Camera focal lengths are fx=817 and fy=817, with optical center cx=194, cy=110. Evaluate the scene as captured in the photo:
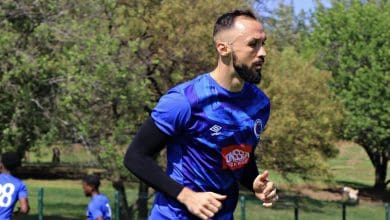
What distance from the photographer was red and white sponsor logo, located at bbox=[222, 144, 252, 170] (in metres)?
3.97

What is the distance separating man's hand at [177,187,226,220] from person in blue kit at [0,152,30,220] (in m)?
6.29

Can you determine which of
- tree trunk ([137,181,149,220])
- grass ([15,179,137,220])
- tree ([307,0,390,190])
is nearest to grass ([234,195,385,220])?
tree trunk ([137,181,149,220])

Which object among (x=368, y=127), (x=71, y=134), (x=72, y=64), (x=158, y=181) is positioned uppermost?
(x=158, y=181)

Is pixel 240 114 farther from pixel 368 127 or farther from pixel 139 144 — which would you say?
pixel 368 127

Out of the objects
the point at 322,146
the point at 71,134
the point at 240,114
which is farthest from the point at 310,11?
Result: the point at 240,114

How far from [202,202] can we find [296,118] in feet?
69.1

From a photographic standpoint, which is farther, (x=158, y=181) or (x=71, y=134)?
(x=71, y=134)

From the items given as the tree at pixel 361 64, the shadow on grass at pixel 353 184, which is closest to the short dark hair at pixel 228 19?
the tree at pixel 361 64

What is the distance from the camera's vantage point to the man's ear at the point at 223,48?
13.0ft

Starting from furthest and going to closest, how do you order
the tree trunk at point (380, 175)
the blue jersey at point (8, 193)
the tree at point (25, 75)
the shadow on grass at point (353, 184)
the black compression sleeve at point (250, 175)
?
the shadow on grass at point (353, 184)
the tree trunk at point (380, 175)
the tree at point (25, 75)
the blue jersey at point (8, 193)
the black compression sleeve at point (250, 175)

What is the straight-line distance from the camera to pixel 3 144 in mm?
17750

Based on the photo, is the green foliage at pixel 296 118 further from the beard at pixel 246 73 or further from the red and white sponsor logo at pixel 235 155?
the beard at pixel 246 73

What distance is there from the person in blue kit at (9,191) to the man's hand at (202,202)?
6290 mm

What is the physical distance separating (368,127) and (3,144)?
2737 cm
